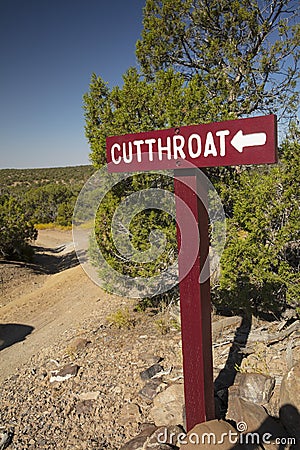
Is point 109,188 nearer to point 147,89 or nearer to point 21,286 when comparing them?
point 147,89

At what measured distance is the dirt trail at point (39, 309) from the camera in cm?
664

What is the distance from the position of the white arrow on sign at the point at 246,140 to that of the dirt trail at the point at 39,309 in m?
5.07

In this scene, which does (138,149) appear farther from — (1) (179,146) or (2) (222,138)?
(2) (222,138)

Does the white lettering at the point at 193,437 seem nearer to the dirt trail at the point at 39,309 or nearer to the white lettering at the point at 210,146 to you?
the white lettering at the point at 210,146

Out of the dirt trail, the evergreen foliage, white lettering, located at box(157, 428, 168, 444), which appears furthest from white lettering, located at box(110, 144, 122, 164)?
the evergreen foliage

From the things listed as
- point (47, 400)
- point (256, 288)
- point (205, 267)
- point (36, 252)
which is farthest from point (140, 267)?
point (36, 252)

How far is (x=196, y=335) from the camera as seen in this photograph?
2.78 m

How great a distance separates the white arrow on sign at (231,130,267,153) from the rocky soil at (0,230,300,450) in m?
2.52

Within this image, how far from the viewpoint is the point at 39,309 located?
899 centimetres

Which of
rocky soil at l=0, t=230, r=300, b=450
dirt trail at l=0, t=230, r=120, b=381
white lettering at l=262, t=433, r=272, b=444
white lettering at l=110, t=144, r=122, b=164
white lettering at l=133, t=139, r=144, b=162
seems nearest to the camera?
white lettering at l=133, t=139, r=144, b=162

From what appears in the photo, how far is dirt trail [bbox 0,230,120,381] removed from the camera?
→ 664 centimetres

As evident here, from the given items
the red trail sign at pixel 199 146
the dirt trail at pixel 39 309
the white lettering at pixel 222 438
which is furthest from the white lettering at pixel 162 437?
the dirt trail at pixel 39 309

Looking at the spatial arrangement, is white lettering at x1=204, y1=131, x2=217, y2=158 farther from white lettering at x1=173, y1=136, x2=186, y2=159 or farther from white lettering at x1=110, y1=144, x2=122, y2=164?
white lettering at x1=110, y1=144, x2=122, y2=164

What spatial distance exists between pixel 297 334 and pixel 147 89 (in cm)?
416
